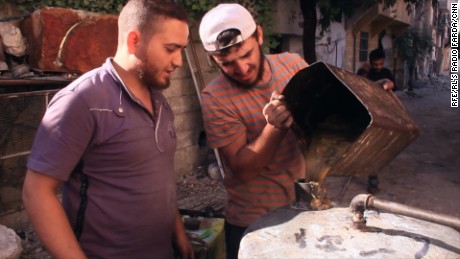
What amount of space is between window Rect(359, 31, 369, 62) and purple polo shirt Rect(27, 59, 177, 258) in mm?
12847

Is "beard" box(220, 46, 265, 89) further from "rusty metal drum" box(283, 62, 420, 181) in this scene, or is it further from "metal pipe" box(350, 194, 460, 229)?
"metal pipe" box(350, 194, 460, 229)

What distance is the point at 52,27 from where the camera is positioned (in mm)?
3805

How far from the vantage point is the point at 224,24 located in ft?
6.23

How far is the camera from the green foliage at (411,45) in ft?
54.5

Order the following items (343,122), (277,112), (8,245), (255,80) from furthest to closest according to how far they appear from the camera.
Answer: (8,245), (343,122), (255,80), (277,112)

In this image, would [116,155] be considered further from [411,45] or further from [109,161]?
[411,45]

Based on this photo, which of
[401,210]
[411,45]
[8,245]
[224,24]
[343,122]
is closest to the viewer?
[401,210]

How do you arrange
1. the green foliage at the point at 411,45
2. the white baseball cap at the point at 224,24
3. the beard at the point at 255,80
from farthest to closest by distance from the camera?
the green foliage at the point at 411,45, the beard at the point at 255,80, the white baseball cap at the point at 224,24

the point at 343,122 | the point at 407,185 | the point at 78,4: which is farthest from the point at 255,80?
the point at 407,185

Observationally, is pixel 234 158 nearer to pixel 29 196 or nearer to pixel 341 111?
pixel 341 111

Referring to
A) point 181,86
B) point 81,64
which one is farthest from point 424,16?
point 81,64

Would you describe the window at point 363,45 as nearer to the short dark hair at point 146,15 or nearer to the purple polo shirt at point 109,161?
the short dark hair at point 146,15

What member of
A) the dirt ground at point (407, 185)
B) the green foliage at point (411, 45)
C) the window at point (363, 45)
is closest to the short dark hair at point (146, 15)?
the dirt ground at point (407, 185)

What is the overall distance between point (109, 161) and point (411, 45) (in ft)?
56.6
